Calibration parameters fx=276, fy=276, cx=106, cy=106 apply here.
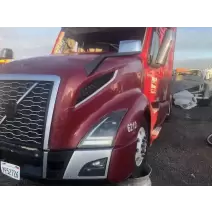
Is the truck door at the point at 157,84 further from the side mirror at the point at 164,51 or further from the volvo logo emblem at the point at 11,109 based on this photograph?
the volvo logo emblem at the point at 11,109

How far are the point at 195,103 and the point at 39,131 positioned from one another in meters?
1.32

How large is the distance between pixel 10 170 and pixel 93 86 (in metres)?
0.81

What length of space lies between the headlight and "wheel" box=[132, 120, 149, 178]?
30 centimetres

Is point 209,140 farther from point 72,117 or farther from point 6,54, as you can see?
point 6,54

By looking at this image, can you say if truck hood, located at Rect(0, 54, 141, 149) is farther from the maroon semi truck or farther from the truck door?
the truck door

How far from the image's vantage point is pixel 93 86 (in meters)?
1.83

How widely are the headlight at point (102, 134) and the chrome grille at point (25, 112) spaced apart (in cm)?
29

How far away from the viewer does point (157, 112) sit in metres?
2.65

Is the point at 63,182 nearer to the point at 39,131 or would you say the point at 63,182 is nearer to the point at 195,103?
the point at 39,131

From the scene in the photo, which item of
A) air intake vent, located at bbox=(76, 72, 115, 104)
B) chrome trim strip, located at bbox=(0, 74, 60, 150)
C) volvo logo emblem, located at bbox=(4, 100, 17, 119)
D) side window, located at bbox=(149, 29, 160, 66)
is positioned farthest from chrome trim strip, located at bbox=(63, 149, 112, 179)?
side window, located at bbox=(149, 29, 160, 66)

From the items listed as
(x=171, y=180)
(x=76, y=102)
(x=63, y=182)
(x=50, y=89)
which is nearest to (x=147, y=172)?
(x=171, y=180)

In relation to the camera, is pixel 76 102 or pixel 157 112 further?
pixel 157 112

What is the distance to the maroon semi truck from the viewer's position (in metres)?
1.75

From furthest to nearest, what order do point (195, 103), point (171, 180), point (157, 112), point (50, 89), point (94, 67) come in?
point (157, 112) → point (195, 103) → point (171, 180) → point (94, 67) → point (50, 89)
